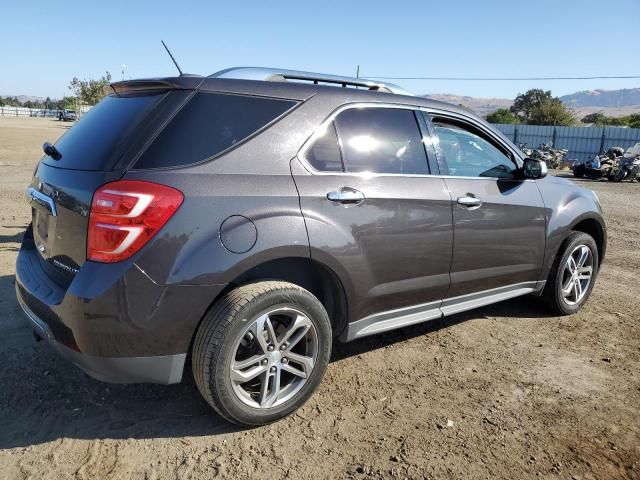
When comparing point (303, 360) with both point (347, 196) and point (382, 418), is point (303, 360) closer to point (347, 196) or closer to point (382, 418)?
point (382, 418)

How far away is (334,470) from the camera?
102 inches

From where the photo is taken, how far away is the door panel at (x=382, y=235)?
2.97m

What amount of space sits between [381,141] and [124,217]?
168 centimetres

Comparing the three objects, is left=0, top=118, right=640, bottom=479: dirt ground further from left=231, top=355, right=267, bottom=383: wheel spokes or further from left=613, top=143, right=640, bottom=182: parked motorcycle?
left=613, top=143, right=640, bottom=182: parked motorcycle

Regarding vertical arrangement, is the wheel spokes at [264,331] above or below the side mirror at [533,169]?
below

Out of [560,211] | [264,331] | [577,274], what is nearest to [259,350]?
[264,331]

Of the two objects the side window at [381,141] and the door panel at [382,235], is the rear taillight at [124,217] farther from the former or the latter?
the side window at [381,141]

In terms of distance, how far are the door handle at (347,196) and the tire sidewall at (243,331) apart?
1.83ft

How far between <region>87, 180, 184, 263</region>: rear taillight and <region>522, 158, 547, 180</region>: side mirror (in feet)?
9.30

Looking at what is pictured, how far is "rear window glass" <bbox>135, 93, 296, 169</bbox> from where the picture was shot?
2.63 m

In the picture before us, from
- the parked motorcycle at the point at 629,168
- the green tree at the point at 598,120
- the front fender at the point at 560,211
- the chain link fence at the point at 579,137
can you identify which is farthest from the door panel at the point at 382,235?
the green tree at the point at 598,120

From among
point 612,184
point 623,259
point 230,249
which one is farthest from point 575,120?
point 230,249

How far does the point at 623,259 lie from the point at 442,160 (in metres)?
4.79

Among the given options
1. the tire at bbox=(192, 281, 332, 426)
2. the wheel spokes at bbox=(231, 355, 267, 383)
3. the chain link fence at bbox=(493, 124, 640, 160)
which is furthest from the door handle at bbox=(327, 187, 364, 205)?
the chain link fence at bbox=(493, 124, 640, 160)
